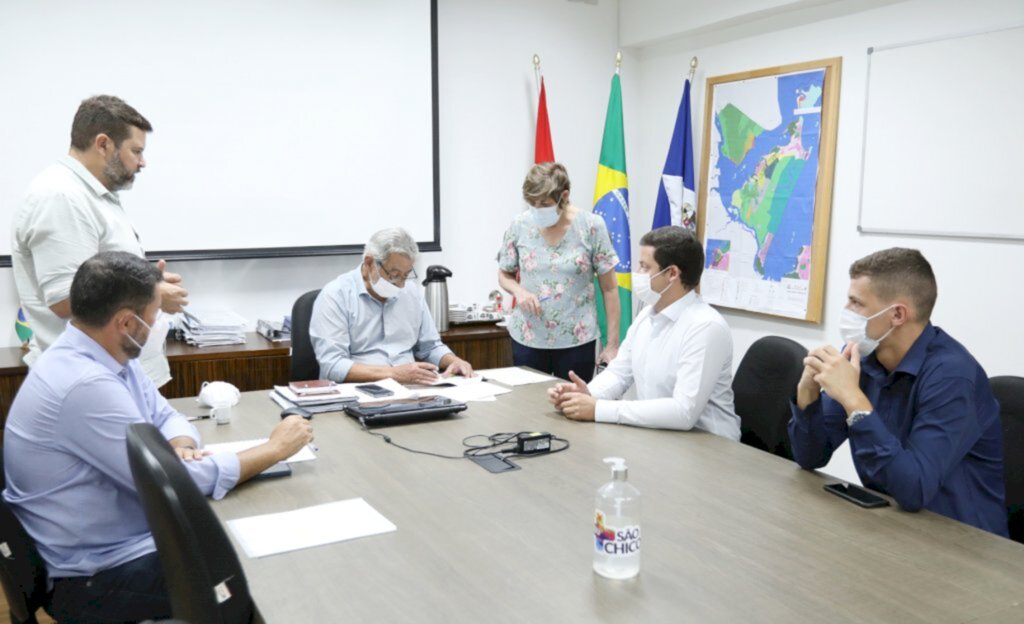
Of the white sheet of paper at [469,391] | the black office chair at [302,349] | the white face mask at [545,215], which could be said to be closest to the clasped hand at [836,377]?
the white sheet of paper at [469,391]

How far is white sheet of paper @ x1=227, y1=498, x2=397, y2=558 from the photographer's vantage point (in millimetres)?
1619

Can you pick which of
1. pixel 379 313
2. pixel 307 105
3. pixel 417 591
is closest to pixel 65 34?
pixel 307 105

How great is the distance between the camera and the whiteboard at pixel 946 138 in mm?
→ 3266

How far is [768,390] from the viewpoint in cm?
265

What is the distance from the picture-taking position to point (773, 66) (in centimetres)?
429

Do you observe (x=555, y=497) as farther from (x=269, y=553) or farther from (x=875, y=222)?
(x=875, y=222)

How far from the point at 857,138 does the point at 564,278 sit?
5.20 feet

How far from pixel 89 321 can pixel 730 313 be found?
3.64m

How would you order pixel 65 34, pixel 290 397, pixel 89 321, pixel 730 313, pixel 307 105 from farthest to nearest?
pixel 730 313, pixel 307 105, pixel 65 34, pixel 290 397, pixel 89 321

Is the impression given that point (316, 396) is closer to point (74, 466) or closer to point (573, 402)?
point (573, 402)

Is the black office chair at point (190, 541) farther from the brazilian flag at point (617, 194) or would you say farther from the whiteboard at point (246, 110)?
the brazilian flag at point (617, 194)

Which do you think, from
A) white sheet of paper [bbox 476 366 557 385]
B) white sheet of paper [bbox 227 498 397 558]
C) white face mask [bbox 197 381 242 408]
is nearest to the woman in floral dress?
white sheet of paper [bbox 476 366 557 385]

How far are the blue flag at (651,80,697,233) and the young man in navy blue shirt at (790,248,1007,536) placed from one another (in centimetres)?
281

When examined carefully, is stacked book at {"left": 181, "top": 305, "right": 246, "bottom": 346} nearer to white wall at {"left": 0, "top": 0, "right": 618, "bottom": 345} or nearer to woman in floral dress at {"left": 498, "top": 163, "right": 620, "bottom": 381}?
white wall at {"left": 0, "top": 0, "right": 618, "bottom": 345}
